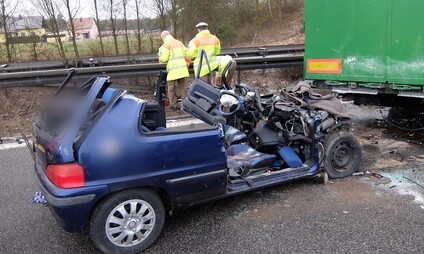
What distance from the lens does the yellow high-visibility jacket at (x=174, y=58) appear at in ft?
27.6

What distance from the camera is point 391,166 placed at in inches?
204

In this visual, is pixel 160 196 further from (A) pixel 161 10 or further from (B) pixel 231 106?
(A) pixel 161 10

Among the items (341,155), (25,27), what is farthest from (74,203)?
(25,27)

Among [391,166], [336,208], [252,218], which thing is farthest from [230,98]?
[391,166]

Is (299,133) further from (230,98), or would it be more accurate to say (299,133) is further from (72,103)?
(72,103)

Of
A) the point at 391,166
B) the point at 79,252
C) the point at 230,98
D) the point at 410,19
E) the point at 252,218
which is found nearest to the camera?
the point at 79,252

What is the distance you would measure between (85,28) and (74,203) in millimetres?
15251

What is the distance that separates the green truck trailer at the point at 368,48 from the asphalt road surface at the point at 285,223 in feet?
5.94

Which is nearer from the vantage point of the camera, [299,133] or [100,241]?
[100,241]

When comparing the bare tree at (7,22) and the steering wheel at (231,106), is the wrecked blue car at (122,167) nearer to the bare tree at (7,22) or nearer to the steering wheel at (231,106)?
the steering wheel at (231,106)

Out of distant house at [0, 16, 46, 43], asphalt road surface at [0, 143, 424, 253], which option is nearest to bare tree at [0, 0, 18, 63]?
distant house at [0, 16, 46, 43]

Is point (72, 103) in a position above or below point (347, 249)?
above

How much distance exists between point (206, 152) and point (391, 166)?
116 inches

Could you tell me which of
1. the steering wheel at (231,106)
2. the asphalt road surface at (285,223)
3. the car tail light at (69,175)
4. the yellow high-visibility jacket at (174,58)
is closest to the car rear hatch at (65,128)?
the car tail light at (69,175)
